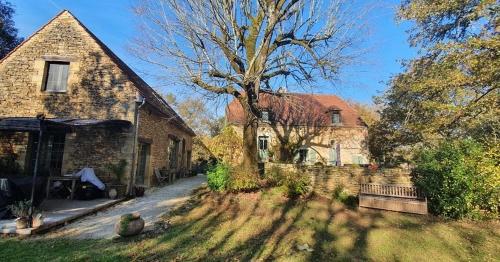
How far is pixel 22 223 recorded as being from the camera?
6.95m

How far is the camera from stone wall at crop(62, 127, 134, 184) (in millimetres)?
12442

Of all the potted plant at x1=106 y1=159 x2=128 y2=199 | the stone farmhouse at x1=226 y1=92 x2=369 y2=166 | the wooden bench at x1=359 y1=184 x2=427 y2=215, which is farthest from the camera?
the stone farmhouse at x1=226 y1=92 x2=369 y2=166

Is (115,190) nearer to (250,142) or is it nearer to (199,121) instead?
(250,142)

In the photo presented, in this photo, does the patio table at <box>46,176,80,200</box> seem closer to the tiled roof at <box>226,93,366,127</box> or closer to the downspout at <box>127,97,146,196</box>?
the downspout at <box>127,97,146,196</box>

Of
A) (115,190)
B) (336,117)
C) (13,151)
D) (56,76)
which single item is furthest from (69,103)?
(336,117)

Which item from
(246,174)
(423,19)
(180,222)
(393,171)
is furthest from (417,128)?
(180,222)

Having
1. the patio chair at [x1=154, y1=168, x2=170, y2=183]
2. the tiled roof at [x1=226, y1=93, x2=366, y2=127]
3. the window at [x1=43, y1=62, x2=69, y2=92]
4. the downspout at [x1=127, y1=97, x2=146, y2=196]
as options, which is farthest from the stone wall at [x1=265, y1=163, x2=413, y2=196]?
the tiled roof at [x1=226, y1=93, x2=366, y2=127]

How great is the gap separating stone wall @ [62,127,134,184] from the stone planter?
609cm

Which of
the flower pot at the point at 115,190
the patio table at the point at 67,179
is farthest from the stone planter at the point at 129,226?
the patio table at the point at 67,179

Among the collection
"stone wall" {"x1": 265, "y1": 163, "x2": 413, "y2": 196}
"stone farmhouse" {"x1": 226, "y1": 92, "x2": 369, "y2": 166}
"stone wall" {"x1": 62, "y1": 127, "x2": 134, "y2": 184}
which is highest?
"stone farmhouse" {"x1": 226, "y1": 92, "x2": 369, "y2": 166}

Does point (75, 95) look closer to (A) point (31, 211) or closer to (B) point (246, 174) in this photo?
(A) point (31, 211)

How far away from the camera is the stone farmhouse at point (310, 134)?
76.5 ft

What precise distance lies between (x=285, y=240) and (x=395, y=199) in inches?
194

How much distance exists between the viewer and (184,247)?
5.98 meters
